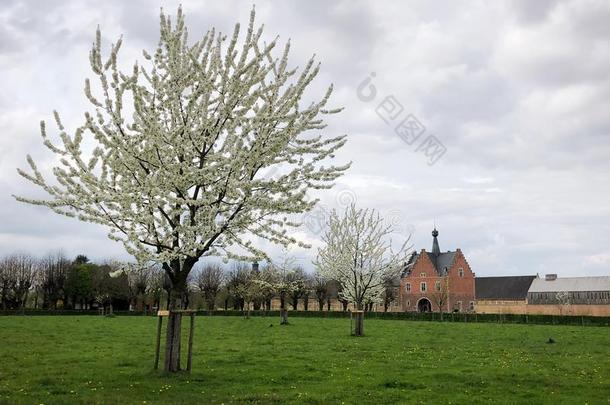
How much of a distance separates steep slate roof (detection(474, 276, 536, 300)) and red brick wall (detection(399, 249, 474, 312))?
30.3ft

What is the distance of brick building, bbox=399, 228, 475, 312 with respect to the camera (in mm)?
106875

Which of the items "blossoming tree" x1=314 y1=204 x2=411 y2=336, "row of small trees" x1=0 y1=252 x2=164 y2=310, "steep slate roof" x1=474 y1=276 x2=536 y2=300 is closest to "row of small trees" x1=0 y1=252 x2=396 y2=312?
"row of small trees" x1=0 y1=252 x2=164 y2=310

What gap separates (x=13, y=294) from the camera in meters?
95.6

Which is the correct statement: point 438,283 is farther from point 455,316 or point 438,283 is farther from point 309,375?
point 309,375

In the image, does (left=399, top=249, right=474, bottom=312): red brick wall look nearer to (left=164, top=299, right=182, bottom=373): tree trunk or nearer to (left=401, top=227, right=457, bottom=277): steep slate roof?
(left=401, top=227, right=457, bottom=277): steep slate roof

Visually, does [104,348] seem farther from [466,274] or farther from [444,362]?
[466,274]

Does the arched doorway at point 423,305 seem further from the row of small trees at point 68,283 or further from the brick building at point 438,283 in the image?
the row of small trees at point 68,283

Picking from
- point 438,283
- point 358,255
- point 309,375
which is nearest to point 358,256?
point 358,255

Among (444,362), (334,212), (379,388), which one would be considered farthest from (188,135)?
(334,212)

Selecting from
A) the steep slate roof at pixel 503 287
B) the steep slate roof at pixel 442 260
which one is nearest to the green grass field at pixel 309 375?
the steep slate roof at pixel 442 260

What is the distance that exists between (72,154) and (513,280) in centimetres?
11746

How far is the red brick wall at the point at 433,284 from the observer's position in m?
107

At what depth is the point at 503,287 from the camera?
11681 cm

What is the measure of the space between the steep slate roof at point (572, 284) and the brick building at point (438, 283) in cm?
1564
